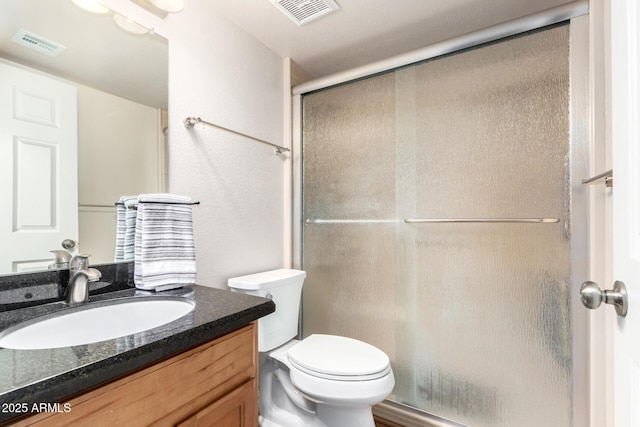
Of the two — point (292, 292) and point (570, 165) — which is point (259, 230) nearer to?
point (292, 292)

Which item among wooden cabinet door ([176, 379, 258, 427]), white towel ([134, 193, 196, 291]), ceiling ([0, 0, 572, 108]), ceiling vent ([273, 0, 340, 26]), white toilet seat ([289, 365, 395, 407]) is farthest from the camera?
ceiling vent ([273, 0, 340, 26])

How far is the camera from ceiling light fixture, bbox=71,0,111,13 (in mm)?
1078

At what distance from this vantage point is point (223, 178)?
1.57 metres

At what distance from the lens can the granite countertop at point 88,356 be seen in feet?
1.59

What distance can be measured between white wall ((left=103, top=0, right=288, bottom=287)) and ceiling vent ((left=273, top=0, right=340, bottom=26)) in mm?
321

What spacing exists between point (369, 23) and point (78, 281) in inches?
67.4

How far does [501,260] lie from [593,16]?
1048mm

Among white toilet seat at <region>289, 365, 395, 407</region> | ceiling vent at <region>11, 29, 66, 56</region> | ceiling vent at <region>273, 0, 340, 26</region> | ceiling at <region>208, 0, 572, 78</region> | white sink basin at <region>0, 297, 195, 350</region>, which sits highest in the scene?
ceiling at <region>208, 0, 572, 78</region>

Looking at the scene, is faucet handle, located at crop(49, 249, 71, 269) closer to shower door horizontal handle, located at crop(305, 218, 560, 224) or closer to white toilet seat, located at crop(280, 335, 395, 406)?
white toilet seat, located at crop(280, 335, 395, 406)

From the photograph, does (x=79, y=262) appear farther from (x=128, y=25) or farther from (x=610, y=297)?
(x=610, y=297)

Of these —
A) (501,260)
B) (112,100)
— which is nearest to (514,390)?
(501,260)

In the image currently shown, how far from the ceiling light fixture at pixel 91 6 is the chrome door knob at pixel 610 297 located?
165cm

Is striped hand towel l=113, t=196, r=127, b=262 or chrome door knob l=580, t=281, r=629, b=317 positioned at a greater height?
striped hand towel l=113, t=196, r=127, b=262

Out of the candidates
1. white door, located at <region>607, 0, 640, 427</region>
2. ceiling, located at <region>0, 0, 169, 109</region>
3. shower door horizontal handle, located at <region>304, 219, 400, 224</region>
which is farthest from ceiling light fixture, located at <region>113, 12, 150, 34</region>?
white door, located at <region>607, 0, 640, 427</region>
